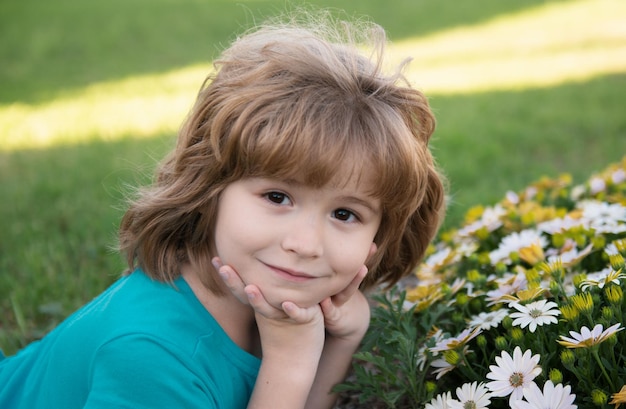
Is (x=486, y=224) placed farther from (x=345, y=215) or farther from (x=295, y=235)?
(x=295, y=235)

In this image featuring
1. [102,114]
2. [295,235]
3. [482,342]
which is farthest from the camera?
[102,114]

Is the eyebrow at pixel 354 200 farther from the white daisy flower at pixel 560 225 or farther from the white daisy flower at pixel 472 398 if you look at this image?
the white daisy flower at pixel 560 225

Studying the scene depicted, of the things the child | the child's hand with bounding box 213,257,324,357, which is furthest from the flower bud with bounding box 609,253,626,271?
the child's hand with bounding box 213,257,324,357

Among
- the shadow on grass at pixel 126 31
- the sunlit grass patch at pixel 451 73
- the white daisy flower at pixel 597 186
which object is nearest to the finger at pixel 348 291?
the white daisy flower at pixel 597 186

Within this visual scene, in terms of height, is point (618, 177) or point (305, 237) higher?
point (618, 177)

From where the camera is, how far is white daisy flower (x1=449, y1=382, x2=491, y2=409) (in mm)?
1704

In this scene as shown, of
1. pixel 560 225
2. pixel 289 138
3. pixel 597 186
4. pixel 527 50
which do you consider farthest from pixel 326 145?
pixel 527 50

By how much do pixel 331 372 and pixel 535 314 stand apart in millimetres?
614

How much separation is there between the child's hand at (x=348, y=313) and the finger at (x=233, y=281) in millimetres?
243

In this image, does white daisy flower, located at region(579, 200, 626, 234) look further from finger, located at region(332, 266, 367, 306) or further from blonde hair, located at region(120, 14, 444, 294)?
finger, located at region(332, 266, 367, 306)

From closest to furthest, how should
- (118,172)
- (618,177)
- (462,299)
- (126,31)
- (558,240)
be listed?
(462,299), (558,240), (618,177), (118,172), (126,31)

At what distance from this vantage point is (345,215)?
1.80 m

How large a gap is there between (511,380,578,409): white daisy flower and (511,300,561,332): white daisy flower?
181 mm

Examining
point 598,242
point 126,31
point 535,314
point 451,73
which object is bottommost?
point 535,314
